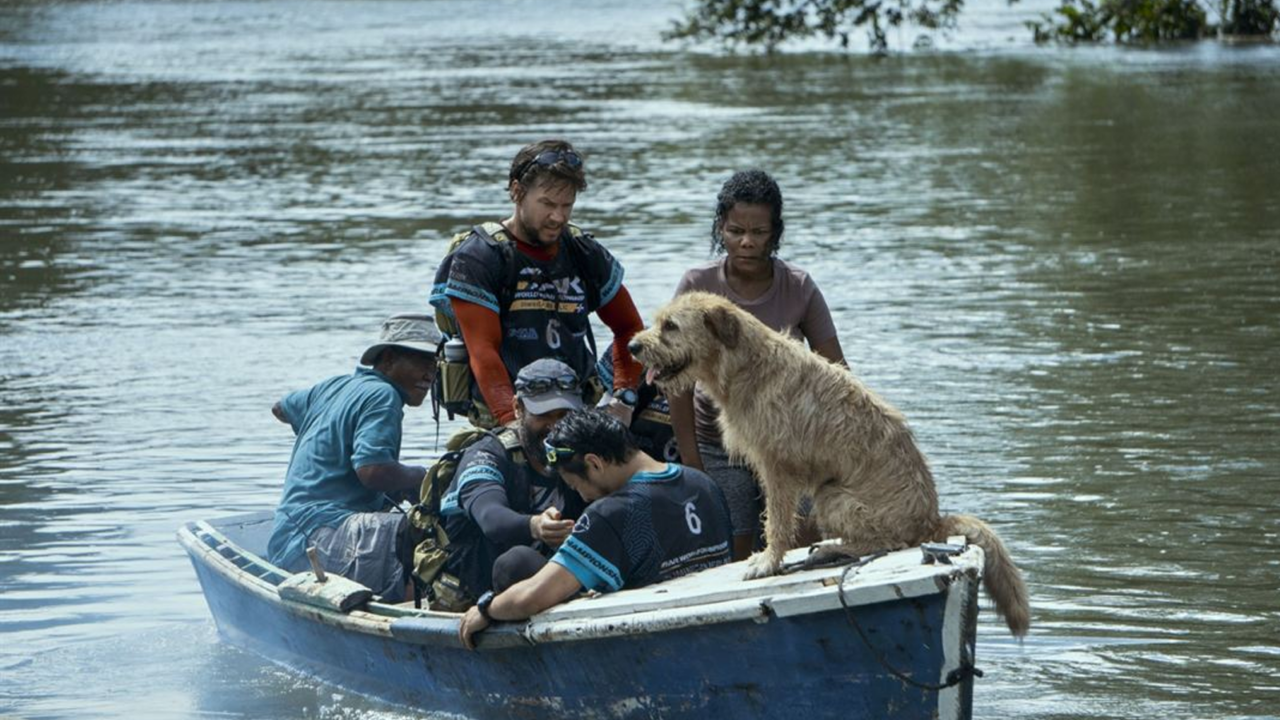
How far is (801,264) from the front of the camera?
1962 cm

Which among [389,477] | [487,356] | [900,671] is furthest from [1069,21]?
[900,671]

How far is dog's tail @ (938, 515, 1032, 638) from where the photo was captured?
257 inches

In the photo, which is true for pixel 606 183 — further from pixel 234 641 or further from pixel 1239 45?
pixel 1239 45

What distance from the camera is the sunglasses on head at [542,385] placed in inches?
290

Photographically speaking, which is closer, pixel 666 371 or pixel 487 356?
pixel 666 371

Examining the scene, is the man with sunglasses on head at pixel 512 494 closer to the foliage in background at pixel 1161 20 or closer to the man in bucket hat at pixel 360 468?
the man in bucket hat at pixel 360 468

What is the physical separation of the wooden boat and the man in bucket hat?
1.09 ft

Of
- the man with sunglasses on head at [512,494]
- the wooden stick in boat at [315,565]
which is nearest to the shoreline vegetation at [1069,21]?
the wooden stick in boat at [315,565]

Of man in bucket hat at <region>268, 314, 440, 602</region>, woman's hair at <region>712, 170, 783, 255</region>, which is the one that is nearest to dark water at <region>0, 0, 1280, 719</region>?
man in bucket hat at <region>268, 314, 440, 602</region>

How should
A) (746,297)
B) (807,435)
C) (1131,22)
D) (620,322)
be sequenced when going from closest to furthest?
(807,435) → (746,297) → (620,322) → (1131,22)

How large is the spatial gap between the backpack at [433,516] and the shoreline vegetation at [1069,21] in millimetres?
40649

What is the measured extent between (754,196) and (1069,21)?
45.5 meters

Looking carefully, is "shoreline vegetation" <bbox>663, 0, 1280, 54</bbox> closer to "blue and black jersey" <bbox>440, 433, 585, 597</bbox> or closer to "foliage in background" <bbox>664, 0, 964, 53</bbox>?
"foliage in background" <bbox>664, 0, 964, 53</bbox>

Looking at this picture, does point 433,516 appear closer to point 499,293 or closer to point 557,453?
point 499,293
